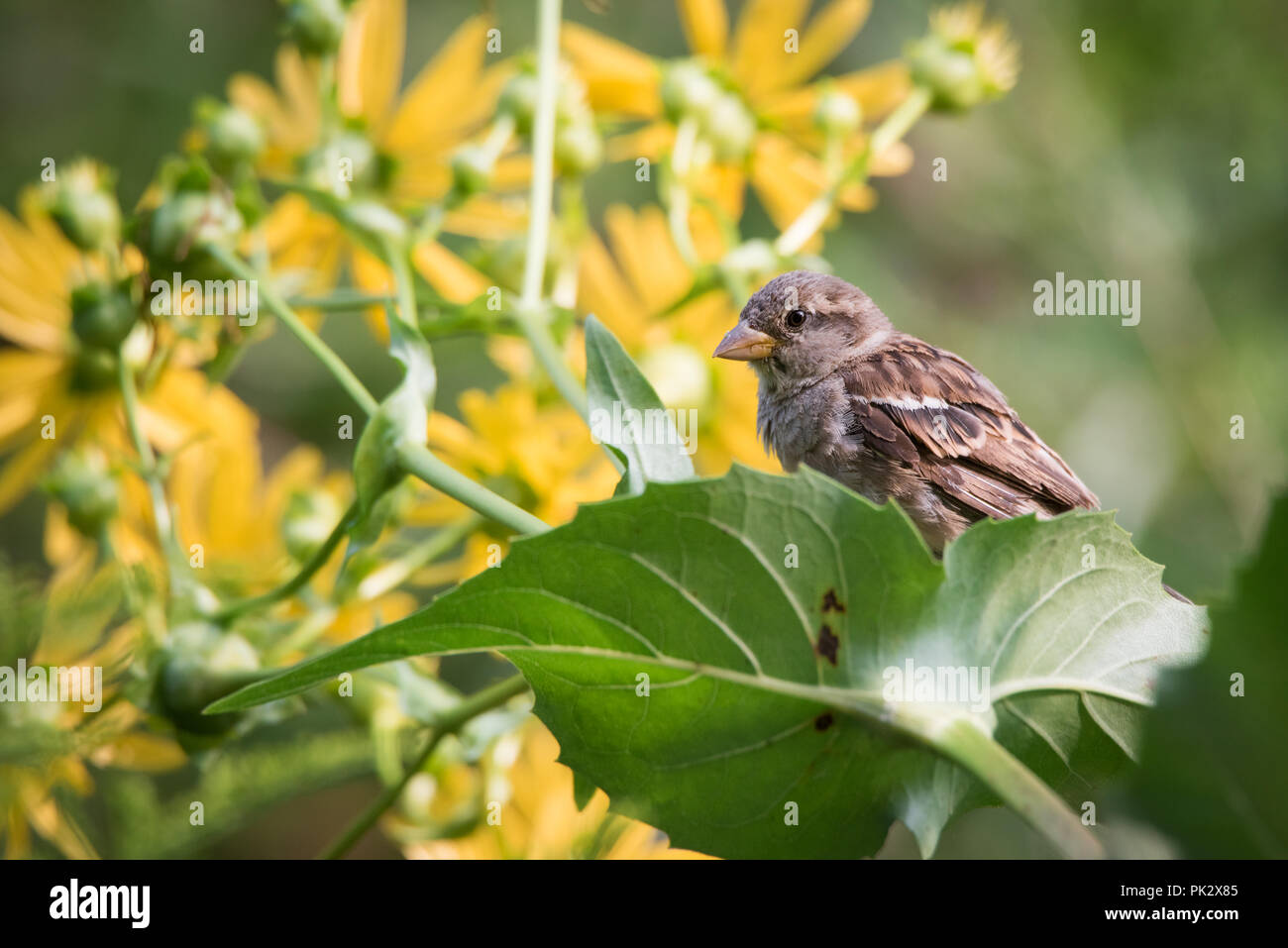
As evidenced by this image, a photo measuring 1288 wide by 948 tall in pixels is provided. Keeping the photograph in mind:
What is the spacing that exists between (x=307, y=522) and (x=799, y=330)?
872 mm

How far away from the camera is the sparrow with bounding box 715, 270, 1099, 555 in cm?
170

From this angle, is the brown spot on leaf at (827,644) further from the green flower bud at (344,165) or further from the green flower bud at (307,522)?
the green flower bud at (344,165)

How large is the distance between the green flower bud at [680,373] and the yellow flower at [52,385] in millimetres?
649

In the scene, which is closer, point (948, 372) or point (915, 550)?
point (915, 550)

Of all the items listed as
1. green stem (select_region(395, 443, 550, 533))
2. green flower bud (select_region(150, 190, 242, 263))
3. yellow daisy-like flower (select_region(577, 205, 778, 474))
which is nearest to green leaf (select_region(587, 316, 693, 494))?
green stem (select_region(395, 443, 550, 533))

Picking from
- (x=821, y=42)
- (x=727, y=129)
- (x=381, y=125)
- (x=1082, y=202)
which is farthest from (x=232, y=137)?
(x=1082, y=202)

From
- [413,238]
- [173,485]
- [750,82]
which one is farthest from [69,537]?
[750,82]

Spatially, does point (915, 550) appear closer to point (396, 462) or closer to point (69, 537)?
point (396, 462)

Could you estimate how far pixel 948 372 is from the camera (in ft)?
6.11

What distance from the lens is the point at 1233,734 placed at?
604 millimetres

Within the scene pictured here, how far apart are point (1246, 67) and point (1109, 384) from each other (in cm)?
83

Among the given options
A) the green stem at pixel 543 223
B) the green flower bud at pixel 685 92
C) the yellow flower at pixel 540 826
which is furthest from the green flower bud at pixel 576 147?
the yellow flower at pixel 540 826
